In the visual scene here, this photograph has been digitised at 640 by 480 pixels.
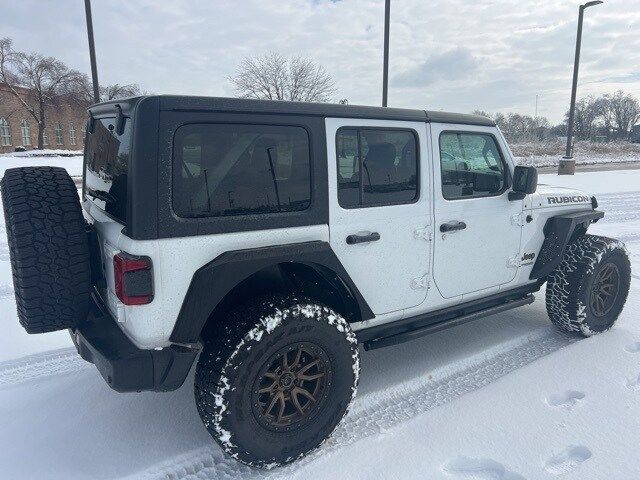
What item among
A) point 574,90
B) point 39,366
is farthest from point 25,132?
point 39,366

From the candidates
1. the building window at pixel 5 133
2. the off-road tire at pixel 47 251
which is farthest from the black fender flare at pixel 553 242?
the building window at pixel 5 133

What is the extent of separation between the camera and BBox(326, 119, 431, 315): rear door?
270 centimetres

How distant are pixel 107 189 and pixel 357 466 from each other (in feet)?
6.53

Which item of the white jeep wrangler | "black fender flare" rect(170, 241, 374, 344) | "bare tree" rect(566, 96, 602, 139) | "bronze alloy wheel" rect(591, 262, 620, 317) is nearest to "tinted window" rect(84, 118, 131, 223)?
the white jeep wrangler

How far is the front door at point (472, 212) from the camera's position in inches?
124

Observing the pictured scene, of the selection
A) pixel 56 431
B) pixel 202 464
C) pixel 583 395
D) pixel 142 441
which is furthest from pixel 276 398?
pixel 583 395

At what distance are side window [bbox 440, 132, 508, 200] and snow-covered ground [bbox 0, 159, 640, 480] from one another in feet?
4.25

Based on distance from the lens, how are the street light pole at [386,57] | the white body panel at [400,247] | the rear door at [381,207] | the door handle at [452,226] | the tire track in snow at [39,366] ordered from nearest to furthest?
the white body panel at [400,247], the rear door at [381,207], the door handle at [452,226], the tire track in snow at [39,366], the street light pole at [386,57]

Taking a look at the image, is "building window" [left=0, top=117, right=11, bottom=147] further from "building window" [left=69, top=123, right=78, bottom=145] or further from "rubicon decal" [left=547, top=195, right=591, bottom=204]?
"rubicon decal" [left=547, top=195, right=591, bottom=204]

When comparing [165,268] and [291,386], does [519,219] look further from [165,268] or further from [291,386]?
[165,268]

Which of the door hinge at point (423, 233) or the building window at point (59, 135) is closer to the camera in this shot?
the door hinge at point (423, 233)

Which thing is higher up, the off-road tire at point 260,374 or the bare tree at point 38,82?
the bare tree at point 38,82

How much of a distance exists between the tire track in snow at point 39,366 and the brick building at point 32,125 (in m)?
41.5

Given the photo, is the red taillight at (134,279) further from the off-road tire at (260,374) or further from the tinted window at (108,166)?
the off-road tire at (260,374)
